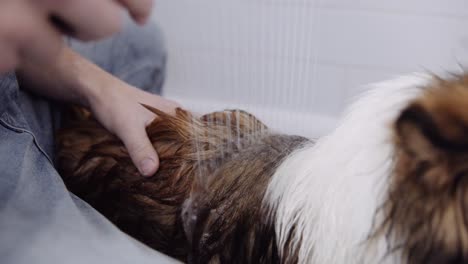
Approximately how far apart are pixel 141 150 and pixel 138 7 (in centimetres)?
45

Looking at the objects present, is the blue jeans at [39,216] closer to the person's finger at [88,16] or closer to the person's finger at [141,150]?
the person's finger at [141,150]

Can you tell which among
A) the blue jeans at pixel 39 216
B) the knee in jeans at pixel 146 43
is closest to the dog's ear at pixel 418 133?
the blue jeans at pixel 39 216

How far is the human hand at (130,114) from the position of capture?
0.97 meters

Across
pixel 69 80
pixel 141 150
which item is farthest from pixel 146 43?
pixel 141 150

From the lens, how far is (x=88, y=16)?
516 mm

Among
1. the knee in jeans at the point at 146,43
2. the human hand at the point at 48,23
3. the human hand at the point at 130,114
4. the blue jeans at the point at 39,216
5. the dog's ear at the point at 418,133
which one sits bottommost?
the blue jeans at the point at 39,216

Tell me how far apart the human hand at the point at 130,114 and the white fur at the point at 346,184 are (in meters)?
0.21

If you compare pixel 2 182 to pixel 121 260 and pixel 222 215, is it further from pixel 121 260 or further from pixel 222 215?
pixel 222 215

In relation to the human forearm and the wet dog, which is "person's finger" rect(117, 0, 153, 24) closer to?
the wet dog

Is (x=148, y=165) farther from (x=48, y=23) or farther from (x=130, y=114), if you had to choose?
(x=48, y=23)

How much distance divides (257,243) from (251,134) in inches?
Answer: 6.8

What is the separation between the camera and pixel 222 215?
928mm

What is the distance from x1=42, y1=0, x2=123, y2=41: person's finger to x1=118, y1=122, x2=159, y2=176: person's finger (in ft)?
1.45

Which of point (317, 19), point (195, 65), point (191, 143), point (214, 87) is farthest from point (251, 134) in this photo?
point (317, 19)
